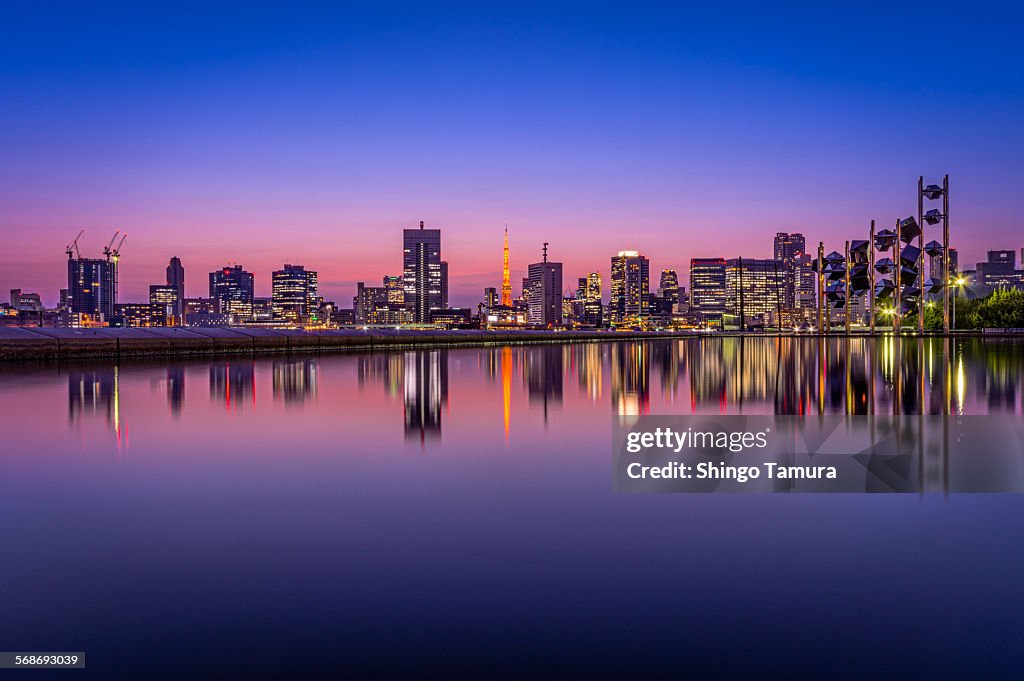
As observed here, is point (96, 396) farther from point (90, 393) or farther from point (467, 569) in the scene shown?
point (467, 569)

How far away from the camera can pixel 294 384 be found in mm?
24203

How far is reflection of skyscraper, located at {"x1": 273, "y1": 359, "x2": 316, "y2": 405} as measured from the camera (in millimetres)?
19984

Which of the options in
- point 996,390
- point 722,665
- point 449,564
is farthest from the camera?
point 996,390

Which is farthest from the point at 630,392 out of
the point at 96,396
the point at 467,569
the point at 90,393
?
the point at 467,569

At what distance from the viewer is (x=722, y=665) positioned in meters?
4.04

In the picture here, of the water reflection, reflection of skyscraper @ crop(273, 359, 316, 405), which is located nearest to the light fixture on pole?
the water reflection

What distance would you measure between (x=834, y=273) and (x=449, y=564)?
4082 inches

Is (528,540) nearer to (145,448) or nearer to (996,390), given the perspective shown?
(145,448)

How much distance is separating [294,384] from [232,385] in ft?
6.35

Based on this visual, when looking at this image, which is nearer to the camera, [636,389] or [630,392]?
[630,392]

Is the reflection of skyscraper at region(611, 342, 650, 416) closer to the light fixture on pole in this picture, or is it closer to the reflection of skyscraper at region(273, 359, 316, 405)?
the reflection of skyscraper at region(273, 359, 316, 405)

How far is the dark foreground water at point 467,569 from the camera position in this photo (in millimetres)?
4160

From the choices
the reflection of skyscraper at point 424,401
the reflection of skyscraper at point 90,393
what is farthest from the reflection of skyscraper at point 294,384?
the reflection of skyscraper at point 90,393

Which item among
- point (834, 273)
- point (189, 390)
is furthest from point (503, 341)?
point (189, 390)
